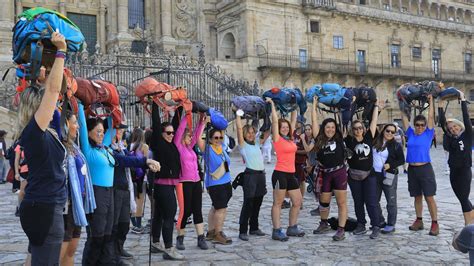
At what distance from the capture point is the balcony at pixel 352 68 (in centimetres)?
3269

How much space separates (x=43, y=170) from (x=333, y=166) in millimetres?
4568

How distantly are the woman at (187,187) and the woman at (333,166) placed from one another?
6.34 feet

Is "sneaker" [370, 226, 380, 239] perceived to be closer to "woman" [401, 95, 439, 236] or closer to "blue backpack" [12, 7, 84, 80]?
"woman" [401, 95, 439, 236]

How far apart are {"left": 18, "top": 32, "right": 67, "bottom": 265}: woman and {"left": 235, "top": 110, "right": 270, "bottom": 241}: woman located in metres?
3.70

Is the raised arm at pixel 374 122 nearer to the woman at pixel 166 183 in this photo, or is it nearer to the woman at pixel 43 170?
the woman at pixel 166 183

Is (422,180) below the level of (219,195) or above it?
above

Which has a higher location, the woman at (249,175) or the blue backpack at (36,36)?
the blue backpack at (36,36)

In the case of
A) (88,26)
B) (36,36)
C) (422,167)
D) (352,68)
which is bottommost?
(422,167)

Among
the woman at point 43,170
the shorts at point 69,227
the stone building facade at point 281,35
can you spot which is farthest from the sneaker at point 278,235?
the stone building facade at point 281,35

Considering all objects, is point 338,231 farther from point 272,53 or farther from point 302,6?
point 302,6

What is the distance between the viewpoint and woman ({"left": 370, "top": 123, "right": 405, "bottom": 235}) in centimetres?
743

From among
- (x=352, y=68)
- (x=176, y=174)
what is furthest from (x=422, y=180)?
(x=352, y=68)

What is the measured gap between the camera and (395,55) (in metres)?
40.6

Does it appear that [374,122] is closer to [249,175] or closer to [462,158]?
[462,158]
